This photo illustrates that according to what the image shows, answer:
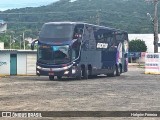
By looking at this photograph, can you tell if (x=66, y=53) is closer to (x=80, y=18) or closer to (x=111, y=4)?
(x=80, y=18)

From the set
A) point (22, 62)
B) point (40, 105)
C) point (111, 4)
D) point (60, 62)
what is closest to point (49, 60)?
point (60, 62)

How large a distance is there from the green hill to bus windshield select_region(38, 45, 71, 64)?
7976 cm

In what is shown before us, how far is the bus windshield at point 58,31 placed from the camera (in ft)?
107

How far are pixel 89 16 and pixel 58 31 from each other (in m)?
92.2

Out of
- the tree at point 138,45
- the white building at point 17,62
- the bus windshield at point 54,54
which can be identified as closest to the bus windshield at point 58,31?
the bus windshield at point 54,54

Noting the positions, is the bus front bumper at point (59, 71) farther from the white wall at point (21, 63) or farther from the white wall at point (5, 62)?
the white wall at point (5, 62)

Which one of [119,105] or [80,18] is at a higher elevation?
[80,18]

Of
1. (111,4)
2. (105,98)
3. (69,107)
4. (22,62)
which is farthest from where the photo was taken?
(111,4)

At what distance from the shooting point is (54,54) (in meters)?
32.8

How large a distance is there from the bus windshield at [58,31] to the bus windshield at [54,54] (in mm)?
721

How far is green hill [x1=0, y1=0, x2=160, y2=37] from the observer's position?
120 meters

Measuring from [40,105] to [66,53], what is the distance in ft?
50.1

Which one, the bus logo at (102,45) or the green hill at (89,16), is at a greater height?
the green hill at (89,16)

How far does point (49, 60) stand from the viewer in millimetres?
33094
